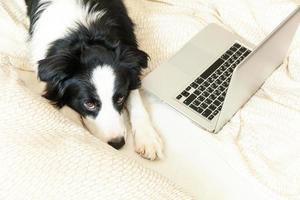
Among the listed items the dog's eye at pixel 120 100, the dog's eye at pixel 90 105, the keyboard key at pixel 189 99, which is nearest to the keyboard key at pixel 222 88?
the keyboard key at pixel 189 99

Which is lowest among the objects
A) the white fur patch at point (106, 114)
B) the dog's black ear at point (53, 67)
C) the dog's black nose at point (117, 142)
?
the dog's black nose at point (117, 142)

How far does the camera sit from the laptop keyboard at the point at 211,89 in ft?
4.70

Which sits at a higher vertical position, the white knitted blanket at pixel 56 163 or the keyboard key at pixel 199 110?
the white knitted blanket at pixel 56 163

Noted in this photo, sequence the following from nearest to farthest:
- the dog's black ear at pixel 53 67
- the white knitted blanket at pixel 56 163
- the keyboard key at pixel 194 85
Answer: the white knitted blanket at pixel 56 163 → the dog's black ear at pixel 53 67 → the keyboard key at pixel 194 85

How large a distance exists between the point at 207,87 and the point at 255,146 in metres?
0.27

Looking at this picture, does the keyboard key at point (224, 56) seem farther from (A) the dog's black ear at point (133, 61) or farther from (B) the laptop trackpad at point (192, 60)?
(A) the dog's black ear at point (133, 61)

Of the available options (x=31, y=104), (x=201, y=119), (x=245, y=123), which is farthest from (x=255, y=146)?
(x=31, y=104)

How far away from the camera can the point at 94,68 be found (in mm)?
1299

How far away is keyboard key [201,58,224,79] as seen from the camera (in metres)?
1.53

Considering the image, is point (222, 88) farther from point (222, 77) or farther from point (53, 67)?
point (53, 67)

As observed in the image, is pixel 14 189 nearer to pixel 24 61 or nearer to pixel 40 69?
pixel 40 69

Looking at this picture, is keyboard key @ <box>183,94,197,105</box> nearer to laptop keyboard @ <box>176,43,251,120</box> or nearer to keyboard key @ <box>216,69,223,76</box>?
laptop keyboard @ <box>176,43,251,120</box>

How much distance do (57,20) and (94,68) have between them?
0.32 meters

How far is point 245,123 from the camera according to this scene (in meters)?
1.44
